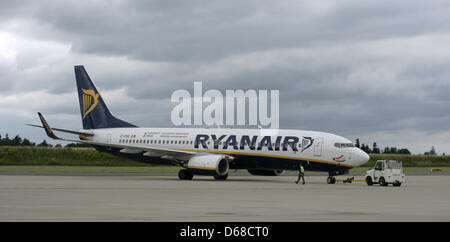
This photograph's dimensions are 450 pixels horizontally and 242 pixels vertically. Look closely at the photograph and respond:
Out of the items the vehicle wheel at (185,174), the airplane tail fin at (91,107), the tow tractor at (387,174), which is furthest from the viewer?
the airplane tail fin at (91,107)

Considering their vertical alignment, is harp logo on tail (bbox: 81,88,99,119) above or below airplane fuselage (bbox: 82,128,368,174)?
above

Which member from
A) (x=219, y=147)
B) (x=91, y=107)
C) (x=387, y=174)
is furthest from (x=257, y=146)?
(x=91, y=107)

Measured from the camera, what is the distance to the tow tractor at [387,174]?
151 ft

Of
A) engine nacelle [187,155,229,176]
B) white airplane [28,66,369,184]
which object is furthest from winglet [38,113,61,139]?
engine nacelle [187,155,229,176]

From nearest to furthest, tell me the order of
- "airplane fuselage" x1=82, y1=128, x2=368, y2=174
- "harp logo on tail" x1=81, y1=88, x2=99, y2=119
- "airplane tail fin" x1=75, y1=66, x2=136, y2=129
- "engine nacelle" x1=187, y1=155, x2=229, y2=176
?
1. "airplane fuselage" x1=82, y1=128, x2=368, y2=174
2. "engine nacelle" x1=187, y1=155, x2=229, y2=176
3. "airplane tail fin" x1=75, y1=66, x2=136, y2=129
4. "harp logo on tail" x1=81, y1=88, x2=99, y2=119

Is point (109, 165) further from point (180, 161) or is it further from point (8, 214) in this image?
point (8, 214)

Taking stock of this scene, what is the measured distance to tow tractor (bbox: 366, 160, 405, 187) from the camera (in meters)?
46.0

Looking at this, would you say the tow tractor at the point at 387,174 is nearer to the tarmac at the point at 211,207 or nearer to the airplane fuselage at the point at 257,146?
the airplane fuselage at the point at 257,146

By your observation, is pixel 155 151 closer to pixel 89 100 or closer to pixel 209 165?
pixel 209 165

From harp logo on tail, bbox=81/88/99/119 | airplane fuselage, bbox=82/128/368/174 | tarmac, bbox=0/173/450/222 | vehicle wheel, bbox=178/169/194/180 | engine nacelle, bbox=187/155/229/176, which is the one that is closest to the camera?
tarmac, bbox=0/173/450/222

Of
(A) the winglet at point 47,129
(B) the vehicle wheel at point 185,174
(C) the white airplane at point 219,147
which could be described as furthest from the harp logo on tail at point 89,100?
(B) the vehicle wheel at point 185,174

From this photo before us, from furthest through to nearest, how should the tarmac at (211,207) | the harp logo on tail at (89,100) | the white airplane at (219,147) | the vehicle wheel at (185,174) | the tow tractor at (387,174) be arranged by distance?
the harp logo on tail at (89,100) → the vehicle wheel at (185,174) → the white airplane at (219,147) → the tow tractor at (387,174) → the tarmac at (211,207)

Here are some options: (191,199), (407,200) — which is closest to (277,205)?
(191,199)

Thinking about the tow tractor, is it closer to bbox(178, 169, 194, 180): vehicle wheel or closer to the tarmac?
the tarmac
